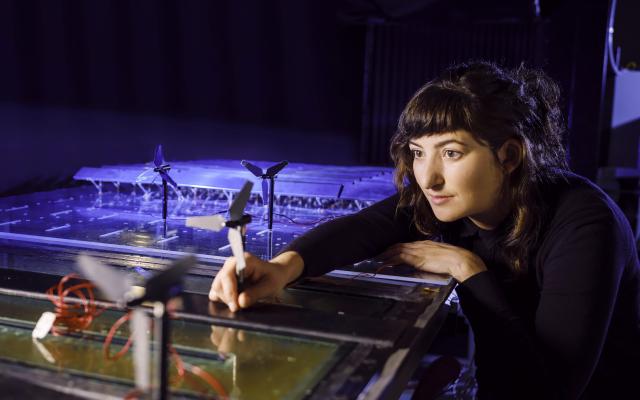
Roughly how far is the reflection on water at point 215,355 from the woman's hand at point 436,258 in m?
0.67

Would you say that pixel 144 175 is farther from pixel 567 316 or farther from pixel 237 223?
pixel 567 316

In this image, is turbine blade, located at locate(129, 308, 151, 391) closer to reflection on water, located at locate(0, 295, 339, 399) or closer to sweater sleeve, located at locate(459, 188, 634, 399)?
reflection on water, located at locate(0, 295, 339, 399)

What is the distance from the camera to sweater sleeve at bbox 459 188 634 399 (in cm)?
150

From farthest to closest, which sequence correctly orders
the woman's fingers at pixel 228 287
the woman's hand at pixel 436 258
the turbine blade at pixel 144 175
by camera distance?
the turbine blade at pixel 144 175, the woman's hand at pixel 436 258, the woman's fingers at pixel 228 287

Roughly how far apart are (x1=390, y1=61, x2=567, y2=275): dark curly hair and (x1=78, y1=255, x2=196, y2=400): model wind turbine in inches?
38.2

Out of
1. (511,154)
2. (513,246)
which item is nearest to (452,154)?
(511,154)

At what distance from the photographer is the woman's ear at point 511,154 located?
5.62 ft

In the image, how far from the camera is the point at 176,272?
902 millimetres

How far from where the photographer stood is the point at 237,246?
50.9 inches

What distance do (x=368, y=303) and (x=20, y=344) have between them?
78cm

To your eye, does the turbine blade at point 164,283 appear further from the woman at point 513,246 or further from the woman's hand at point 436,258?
the woman's hand at point 436,258

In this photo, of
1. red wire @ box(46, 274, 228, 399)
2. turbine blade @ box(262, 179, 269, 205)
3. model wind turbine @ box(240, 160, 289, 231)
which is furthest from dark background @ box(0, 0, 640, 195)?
red wire @ box(46, 274, 228, 399)

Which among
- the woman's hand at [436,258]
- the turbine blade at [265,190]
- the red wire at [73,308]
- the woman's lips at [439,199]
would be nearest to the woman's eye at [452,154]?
the woman's lips at [439,199]

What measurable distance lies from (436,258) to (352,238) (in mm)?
248
